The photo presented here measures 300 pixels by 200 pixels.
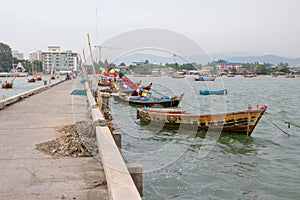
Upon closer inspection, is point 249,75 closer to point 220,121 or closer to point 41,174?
point 220,121

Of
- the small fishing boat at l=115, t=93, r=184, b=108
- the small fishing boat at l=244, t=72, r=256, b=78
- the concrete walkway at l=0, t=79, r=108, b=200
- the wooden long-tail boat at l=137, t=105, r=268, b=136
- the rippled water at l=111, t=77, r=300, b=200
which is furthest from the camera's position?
the small fishing boat at l=244, t=72, r=256, b=78

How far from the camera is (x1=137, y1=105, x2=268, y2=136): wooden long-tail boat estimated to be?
13430 mm

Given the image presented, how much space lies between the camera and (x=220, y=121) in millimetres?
13805

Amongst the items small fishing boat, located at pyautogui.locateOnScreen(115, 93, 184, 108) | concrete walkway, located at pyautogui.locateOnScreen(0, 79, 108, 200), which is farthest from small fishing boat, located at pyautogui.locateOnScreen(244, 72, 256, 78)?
concrete walkway, located at pyautogui.locateOnScreen(0, 79, 108, 200)

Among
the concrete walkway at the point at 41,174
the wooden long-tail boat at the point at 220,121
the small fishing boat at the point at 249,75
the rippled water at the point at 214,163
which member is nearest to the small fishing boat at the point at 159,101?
the rippled water at the point at 214,163

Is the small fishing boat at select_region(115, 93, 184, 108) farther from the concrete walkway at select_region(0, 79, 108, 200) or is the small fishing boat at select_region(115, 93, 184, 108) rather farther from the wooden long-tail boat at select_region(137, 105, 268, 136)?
the concrete walkway at select_region(0, 79, 108, 200)

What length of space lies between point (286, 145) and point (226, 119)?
2.71 meters

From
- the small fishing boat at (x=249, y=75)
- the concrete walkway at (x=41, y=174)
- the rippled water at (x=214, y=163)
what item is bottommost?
the rippled water at (x=214, y=163)

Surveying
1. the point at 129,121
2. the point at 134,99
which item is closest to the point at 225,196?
the point at 129,121

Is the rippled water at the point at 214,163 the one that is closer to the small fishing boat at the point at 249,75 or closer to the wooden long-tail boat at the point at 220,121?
the wooden long-tail boat at the point at 220,121

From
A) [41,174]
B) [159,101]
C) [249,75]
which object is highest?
[249,75]

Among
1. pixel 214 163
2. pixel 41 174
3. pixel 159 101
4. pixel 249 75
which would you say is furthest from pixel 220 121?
pixel 249 75

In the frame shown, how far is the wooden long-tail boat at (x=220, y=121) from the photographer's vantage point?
13.4 m

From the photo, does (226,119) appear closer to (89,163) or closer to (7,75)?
(89,163)
